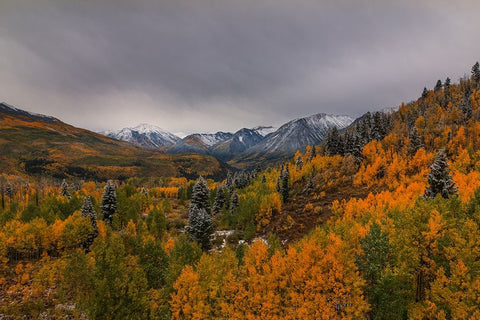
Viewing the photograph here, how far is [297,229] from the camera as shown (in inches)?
2842

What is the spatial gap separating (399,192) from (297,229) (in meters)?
33.2

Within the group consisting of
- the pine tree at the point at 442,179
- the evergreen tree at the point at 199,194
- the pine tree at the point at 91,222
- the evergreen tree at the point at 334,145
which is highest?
the evergreen tree at the point at 334,145

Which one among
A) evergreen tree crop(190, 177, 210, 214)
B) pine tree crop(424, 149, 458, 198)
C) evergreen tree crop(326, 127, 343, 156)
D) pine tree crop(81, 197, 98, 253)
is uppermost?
evergreen tree crop(326, 127, 343, 156)

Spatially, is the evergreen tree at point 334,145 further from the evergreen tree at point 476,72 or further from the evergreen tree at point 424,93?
the evergreen tree at point 476,72

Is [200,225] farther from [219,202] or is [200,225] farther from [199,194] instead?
[219,202]

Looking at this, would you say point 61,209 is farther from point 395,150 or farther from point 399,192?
point 395,150

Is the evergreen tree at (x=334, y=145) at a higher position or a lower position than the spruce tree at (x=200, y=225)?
higher

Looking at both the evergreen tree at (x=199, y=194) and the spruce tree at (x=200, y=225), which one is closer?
the spruce tree at (x=200, y=225)

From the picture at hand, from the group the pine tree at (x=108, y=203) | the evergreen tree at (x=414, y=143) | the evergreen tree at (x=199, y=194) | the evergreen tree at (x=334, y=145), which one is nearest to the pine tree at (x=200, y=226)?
the evergreen tree at (x=199, y=194)

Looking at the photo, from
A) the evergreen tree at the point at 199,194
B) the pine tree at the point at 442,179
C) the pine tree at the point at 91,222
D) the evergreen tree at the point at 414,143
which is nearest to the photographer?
the pine tree at the point at 442,179

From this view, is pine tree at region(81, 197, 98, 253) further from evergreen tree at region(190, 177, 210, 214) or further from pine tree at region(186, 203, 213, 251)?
evergreen tree at region(190, 177, 210, 214)

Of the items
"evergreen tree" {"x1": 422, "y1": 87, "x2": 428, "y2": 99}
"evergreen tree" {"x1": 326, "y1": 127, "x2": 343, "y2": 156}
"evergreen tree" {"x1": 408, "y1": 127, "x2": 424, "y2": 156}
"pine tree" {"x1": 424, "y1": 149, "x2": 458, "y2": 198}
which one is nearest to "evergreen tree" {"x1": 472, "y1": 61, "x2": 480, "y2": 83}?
"evergreen tree" {"x1": 422, "y1": 87, "x2": 428, "y2": 99}

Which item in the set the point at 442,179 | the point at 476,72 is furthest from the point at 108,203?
the point at 476,72

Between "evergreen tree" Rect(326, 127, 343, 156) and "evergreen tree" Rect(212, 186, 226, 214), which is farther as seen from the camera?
"evergreen tree" Rect(326, 127, 343, 156)
